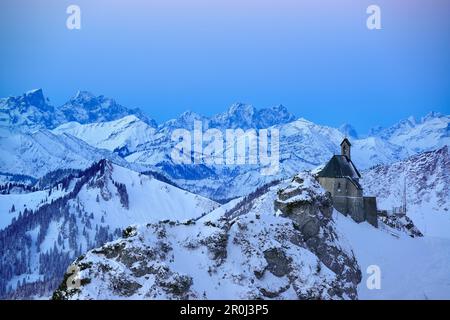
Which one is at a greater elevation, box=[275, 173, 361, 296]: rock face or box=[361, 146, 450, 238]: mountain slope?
box=[361, 146, 450, 238]: mountain slope

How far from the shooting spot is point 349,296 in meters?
30.3

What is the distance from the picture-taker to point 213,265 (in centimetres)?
2744

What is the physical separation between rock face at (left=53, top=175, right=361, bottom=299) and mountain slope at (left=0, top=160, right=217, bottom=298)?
281ft

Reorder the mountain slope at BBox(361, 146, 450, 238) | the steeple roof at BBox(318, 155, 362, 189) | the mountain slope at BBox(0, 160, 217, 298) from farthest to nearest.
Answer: the mountain slope at BBox(0, 160, 217, 298) → the mountain slope at BBox(361, 146, 450, 238) → the steeple roof at BBox(318, 155, 362, 189)

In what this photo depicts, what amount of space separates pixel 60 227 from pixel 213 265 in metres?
146

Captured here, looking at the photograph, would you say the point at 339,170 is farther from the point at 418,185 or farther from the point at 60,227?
the point at 60,227

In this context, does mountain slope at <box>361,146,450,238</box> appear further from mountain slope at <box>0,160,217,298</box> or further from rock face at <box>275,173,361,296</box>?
mountain slope at <box>0,160,217,298</box>

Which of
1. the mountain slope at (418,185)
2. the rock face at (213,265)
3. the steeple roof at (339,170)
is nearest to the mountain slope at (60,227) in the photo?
the mountain slope at (418,185)

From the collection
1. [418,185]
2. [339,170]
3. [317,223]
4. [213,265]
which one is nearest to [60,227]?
[418,185]

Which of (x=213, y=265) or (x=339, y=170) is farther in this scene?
(x=339, y=170)

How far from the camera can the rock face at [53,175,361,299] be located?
2422 cm

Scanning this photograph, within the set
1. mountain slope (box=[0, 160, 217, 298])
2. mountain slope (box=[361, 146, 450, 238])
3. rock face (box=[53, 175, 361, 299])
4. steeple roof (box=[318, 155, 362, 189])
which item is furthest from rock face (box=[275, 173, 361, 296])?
mountain slope (box=[0, 160, 217, 298])

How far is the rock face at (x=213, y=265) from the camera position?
79.5ft
